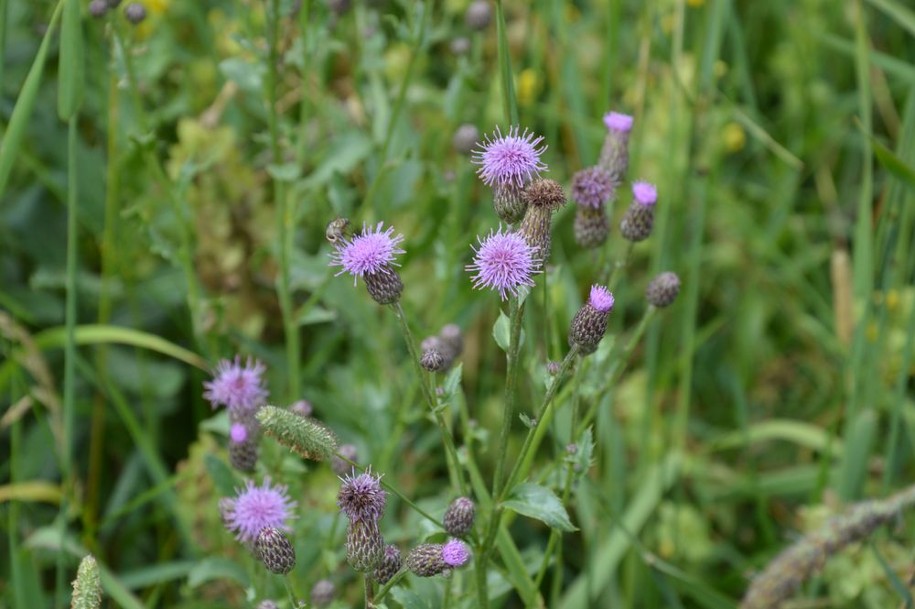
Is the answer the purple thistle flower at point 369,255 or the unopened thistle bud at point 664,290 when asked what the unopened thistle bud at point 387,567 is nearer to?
the purple thistle flower at point 369,255

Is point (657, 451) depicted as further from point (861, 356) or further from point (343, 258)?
point (343, 258)

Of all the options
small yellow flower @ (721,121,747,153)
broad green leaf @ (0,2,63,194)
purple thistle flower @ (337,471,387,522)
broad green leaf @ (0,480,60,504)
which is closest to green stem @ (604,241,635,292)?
purple thistle flower @ (337,471,387,522)

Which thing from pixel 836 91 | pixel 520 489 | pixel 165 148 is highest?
pixel 165 148

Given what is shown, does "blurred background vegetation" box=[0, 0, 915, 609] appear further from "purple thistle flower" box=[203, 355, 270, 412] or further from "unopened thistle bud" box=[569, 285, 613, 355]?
"unopened thistle bud" box=[569, 285, 613, 355]

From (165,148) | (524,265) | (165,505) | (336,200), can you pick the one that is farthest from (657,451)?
(165,148)

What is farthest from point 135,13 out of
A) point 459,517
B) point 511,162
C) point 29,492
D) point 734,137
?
point 734,137

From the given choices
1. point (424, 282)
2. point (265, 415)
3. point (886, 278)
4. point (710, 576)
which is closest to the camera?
point (265, 415)

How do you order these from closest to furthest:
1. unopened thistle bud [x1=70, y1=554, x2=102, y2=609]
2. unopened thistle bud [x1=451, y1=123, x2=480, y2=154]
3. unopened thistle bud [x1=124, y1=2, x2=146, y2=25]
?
unopened thistle bud [x1=70, y1=554, x2=102, y2=609] → unopened thistle bud [x1=124, y1=2, x2=146, y2=25] → unopened thistle bud [x1=451, y1=123, x2=480, y2=154]
